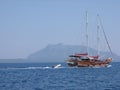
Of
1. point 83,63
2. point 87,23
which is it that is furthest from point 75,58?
point 87,23

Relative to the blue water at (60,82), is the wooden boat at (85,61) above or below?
above

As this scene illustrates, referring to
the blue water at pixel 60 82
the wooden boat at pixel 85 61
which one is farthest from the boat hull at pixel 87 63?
the blue water at pixel 60 82

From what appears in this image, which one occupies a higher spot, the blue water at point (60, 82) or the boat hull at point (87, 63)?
the boat hull at point (87, 63)

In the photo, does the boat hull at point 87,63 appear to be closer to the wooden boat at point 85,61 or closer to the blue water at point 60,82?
the wooden boat at point 85,61

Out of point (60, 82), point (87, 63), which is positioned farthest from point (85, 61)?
point (60, 82)

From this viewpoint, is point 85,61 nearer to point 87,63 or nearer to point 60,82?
point 87,63

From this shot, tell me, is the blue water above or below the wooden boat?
below

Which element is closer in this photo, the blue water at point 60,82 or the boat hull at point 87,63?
the blue water at point 60,82

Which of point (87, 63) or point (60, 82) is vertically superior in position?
point (87, 63)

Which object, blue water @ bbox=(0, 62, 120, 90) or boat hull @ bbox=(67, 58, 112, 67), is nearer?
blue water @ bbox=(0, 62, 120, 90)

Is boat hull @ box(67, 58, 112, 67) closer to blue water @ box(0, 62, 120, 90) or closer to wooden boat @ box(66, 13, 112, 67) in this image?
wooden boat @ box(66, 13, 112, 67)

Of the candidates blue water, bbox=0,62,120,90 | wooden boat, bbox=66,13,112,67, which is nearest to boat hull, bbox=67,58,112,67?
wooden boat, bbox=66,13,112,67

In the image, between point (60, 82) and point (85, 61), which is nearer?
point (60, 82)

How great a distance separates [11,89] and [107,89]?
15.9 m
